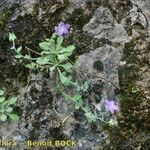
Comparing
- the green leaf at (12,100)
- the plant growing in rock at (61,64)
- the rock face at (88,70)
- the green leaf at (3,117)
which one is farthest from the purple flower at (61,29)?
the green leaf at (3,117)

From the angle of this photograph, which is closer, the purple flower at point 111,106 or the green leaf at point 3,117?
the purple flower at point 111,106

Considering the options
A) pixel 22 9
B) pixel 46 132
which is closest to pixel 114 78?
pixel 46 132

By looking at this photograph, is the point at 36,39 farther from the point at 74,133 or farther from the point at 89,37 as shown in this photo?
the point at 74,133

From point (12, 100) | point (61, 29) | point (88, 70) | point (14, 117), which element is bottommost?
point (14, 117)

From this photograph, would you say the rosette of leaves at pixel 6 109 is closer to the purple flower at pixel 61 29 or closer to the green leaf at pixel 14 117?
the green leaf at pixel 14 117

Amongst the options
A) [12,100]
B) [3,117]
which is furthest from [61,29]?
[3,117]

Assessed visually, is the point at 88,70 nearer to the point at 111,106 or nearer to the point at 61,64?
the point at 61,64
